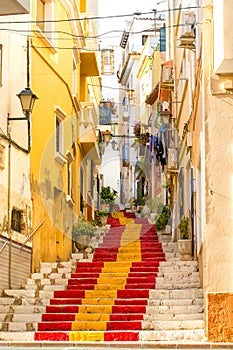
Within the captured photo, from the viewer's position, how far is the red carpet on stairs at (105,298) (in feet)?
47.0

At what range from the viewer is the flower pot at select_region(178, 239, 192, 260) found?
19483 mm

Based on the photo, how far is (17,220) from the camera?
707 inches

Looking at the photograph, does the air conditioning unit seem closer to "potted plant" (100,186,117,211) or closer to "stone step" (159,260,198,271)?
"stone step" (159,260,198,271)

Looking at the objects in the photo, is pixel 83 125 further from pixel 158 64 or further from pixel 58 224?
pixel 158 64

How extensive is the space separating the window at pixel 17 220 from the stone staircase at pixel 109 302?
1171 millimetres

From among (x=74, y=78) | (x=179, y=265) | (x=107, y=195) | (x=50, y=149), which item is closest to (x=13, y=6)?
(x=179, y=265)

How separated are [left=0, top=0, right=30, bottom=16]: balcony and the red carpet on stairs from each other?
19.5ft

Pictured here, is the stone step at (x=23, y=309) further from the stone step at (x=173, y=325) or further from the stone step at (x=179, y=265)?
the stone step at (x=179, y=265)

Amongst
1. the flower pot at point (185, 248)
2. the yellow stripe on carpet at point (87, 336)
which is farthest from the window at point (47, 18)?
the yellow stripe on carpet at point (87, 336)

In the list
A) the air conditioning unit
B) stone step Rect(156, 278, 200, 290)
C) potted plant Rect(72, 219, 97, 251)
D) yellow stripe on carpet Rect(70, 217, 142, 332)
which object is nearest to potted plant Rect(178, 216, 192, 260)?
yellow stripe on carpet Rect(70, 217, 142, 332)

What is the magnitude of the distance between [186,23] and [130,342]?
8.58 metres

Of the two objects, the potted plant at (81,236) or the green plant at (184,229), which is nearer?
the green plant at (184,229)

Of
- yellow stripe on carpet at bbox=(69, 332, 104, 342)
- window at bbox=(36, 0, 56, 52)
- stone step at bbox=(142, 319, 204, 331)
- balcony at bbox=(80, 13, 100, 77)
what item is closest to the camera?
yellow stripe on carpet at bbox=(69, 332, 104, 342)

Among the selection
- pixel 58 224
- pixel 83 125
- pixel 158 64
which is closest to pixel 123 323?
pixel 58 224
